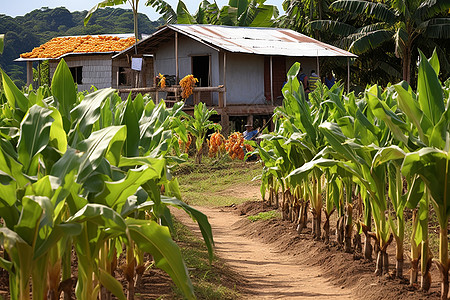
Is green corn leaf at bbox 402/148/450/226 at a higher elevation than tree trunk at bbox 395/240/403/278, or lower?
higher

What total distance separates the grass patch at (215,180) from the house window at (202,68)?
769 cm

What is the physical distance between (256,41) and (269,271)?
670 inches

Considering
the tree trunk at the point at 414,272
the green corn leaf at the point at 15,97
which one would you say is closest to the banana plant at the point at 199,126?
the tree trunk at the point at 414,272

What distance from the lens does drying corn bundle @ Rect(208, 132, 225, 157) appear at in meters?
16.4

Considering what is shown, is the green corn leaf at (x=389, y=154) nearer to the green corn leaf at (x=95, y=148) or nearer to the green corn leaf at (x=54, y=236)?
the green corn leaf at (x=95, y=148)

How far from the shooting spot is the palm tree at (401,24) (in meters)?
27.2

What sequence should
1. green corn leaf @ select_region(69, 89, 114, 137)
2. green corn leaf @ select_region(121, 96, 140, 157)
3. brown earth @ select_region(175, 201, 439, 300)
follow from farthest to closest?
brown earth @ select_region(175, 201, 439, 300), green corn leaf @ select_region(121, 96, 140, 157), green corn leaf @ select_region(69, 89, 114, 137)

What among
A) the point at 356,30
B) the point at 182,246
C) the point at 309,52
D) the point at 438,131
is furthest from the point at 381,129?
the point at 356,30

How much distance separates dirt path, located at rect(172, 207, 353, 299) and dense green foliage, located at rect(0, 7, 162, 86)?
148 ft

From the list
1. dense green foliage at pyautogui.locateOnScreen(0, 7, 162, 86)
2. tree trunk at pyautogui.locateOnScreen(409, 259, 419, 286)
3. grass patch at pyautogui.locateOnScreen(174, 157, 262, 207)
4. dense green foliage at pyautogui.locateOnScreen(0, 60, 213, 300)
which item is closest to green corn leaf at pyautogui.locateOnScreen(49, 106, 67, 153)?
dense green foliage at pyautogui.locateOnScreen(0, 60, 213, 300)

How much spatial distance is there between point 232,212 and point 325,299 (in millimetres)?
5104

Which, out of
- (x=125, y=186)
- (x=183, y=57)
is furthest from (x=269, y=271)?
(x=183, y=57)

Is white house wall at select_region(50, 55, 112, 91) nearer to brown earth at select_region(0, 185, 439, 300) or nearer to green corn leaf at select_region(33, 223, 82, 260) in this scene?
brown earth at select_region(0, 185, 439, 300)

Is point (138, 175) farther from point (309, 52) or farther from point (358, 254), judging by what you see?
point (309, 52)
